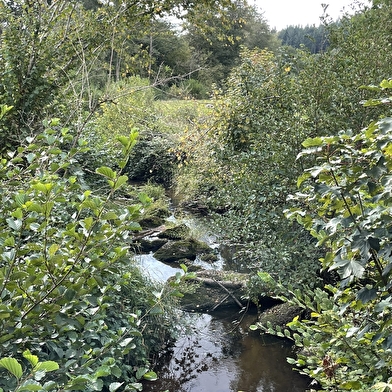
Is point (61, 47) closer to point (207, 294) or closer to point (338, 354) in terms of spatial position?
point (207, 294)

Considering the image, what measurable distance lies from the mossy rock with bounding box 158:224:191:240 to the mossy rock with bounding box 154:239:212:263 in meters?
0.38

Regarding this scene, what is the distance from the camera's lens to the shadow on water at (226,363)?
185 inches

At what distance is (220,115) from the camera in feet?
22.0

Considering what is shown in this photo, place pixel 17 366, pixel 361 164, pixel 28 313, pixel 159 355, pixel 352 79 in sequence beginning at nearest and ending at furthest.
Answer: pixel 17 366, pixel 28 313, pixel 361 164, pixel 159 355, pixel 352 79

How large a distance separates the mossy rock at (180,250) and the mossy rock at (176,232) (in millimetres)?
381

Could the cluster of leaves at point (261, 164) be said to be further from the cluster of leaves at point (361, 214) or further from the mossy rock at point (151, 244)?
the cluster of leaves at point (361, 214)

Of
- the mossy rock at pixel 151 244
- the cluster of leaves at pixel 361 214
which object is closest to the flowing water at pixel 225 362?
the mossy rock at pixel 151 244

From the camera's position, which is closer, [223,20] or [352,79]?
[352,79]

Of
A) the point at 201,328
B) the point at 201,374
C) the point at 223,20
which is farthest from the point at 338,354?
the point at 223,20

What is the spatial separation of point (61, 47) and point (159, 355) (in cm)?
408

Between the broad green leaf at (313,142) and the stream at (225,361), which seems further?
the stream at (225,361)

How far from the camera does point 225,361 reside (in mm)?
5121

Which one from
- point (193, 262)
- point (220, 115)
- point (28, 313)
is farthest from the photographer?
point (193, 262)

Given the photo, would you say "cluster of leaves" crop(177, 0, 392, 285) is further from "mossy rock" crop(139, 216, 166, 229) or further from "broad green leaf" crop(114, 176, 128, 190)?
"broad green leaf" crop(114, 176, 128, 190)
